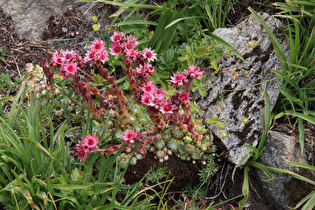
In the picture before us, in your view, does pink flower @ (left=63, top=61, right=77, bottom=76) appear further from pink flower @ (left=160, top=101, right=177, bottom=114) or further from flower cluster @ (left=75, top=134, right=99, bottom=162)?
pink flower @ (left=160, top=101, right=177, bottom=114)

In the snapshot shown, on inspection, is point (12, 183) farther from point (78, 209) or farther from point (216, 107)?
point (216, 107)

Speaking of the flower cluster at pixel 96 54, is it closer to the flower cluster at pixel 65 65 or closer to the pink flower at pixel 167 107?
the flower cluster at pixel 65 65

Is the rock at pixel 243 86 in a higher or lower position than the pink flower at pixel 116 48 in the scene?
lower

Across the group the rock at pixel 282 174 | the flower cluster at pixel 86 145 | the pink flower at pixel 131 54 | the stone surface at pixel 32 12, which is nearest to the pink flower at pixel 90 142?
the flower cluster at pixel 86 145

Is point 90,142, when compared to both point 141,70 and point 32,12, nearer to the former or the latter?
point 141,70

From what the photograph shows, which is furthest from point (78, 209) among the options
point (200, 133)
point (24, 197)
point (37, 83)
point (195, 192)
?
point (37, 83)
